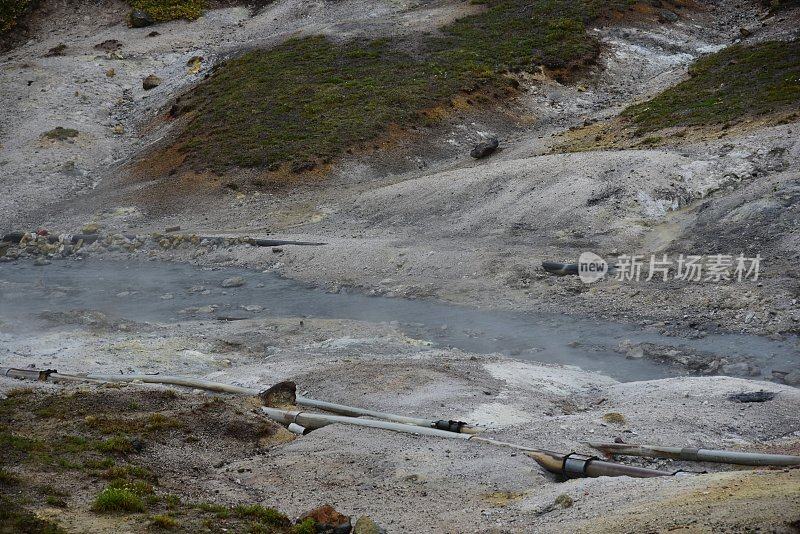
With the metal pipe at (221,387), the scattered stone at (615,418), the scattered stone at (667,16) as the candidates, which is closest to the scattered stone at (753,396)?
the scattered stone at (615,418)

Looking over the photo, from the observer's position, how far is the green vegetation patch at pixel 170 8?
61125mm

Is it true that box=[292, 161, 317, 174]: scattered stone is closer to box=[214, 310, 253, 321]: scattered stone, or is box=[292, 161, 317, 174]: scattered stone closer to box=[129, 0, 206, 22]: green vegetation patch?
box=[214, 310, 253, 321]: scattered stone

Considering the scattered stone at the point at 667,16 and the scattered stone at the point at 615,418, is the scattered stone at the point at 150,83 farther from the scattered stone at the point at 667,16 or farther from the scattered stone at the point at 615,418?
the scattered stone at the point at 615,418

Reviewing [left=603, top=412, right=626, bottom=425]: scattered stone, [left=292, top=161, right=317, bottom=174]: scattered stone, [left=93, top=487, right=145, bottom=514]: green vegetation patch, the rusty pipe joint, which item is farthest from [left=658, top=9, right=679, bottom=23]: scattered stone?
[left=93, top=487, right=145, bottom=514]: green vegetation patch

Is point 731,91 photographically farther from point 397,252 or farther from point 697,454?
point 697,454

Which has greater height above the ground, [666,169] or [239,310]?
[666,169]

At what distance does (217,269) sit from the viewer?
1225 inches

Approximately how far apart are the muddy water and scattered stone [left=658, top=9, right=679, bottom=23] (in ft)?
110

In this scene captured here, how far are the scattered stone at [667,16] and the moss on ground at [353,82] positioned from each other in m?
2.07

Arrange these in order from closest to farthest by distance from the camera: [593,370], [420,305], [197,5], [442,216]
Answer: [593,370], [420,305], [442,216], [197,5]

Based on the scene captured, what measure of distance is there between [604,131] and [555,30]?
16.0 metres

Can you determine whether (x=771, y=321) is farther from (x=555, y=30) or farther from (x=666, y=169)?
(x=555, y=30)

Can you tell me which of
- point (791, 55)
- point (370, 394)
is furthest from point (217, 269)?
point (791, 55)

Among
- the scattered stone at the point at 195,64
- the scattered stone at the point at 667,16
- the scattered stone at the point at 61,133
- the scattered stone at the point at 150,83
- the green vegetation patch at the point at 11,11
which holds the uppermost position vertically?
the green vegetation patch at the point at 11,11
